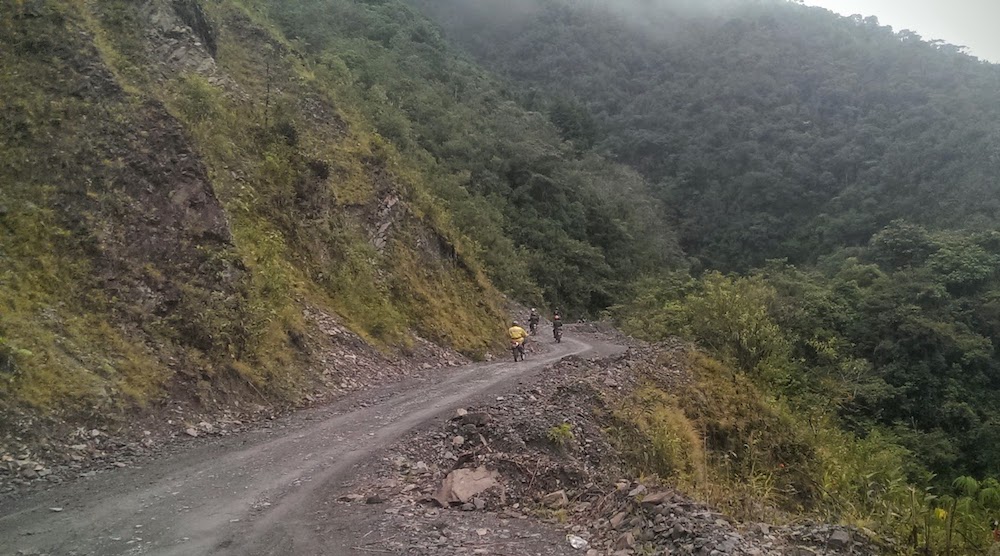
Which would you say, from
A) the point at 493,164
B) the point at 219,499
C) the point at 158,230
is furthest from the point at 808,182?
the point at 219,499

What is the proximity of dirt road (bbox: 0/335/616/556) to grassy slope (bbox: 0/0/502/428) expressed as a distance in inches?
71.9

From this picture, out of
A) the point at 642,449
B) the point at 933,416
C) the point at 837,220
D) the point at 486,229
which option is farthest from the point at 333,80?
the point at 837,220

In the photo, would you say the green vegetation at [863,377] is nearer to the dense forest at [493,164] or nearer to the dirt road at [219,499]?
the dirt road at [219,499]

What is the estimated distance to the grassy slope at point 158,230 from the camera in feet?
32.6

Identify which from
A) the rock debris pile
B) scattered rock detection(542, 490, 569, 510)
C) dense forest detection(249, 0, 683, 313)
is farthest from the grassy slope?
dense forest detection(249, 0, 683, 313)

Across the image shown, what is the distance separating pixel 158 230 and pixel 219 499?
24.4 ft

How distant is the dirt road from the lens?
18.4 feet

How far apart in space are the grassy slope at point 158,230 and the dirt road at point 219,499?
6.00ft

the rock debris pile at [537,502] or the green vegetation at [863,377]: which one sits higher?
the rock debris pile at [537,502]

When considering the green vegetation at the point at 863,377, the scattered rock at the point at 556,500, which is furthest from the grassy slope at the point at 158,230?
the green vegetation at the point at 863,377

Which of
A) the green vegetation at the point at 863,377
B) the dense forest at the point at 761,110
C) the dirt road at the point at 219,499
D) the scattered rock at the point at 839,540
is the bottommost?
the green vegetation at the point at 863,377

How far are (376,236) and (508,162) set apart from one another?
27.5m

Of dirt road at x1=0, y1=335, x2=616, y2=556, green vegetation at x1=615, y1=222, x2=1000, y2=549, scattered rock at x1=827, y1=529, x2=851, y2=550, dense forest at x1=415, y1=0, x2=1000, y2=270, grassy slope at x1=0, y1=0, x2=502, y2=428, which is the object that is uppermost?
dense forest at x1=415, y1=0, x2=1000, y2=270

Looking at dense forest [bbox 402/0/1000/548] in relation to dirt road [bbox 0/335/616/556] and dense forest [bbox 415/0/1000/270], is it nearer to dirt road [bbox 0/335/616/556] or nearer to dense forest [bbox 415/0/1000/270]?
dense forest [bbox 415/0/1000/270]
